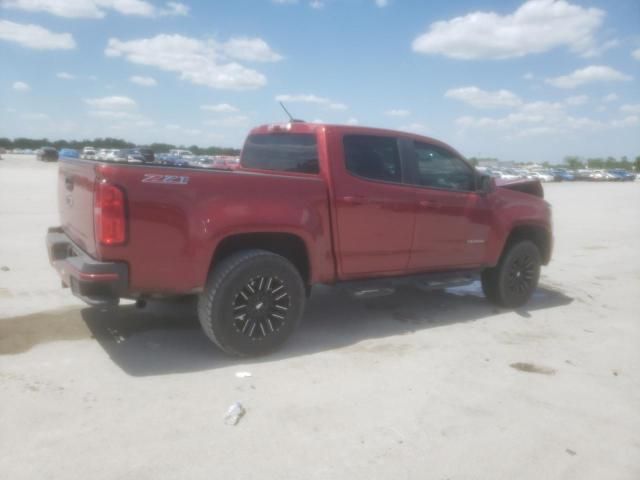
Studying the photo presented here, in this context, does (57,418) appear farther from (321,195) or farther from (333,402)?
(321,195)

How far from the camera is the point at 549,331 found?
213 inches

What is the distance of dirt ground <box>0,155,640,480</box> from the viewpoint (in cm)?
288

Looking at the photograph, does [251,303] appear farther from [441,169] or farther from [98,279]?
[441,169]

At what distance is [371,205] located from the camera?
478 centimetres

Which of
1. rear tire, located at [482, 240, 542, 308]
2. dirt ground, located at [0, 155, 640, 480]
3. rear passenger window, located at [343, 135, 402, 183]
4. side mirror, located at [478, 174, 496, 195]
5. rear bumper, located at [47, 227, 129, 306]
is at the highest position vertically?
rear passenger window, located at [343, 135, 402, 183]

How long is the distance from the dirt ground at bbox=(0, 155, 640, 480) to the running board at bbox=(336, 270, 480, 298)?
0.42 metres

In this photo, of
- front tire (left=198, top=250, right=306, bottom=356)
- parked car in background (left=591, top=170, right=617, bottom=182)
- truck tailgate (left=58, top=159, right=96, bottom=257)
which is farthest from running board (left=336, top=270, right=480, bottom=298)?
parked car in background (left=591, top=170, right=617, bottom=182)

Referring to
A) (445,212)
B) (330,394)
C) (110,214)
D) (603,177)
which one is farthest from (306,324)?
(603,177)

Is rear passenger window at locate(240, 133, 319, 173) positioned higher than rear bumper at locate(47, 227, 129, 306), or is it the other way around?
rear passenger window at locate(240, 133, 319, 173)

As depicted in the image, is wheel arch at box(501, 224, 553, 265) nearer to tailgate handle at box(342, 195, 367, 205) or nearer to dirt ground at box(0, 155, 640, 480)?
dirt ground at box(0, 155, 640, 480)

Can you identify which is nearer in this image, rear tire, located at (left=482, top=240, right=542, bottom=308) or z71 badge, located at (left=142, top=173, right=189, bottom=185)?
z71 badge, located at (left=142, top=173, right=189, bottom=185)

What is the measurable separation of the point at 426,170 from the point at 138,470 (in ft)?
12.3

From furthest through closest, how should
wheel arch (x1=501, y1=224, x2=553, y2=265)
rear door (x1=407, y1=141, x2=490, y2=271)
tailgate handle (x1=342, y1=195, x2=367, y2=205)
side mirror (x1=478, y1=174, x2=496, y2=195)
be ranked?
wheel arch (x1=501, y1=224, x2=553, y2=265) → side mirror (x1=478, y1=174, x2=496, y2=195) → rear door (x1=407, y1=141, x2=490, y2=271) → tailgate handle (x1=342, y1=195, x2=367, y2=205)

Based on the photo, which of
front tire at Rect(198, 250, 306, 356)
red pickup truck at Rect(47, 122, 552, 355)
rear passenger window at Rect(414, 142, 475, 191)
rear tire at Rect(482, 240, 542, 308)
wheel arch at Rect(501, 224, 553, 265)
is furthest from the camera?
wheel arch at Rect(501, 224, 553, 265)
